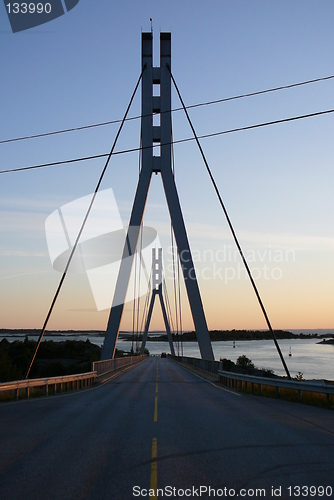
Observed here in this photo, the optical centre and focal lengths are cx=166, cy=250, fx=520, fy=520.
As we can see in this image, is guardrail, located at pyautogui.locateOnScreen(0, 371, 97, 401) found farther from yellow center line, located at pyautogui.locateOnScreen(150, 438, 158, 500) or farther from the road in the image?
yellow center line, located at pyautogui.locateOnScreen(150, 438, 158, 500)

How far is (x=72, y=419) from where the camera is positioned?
11.8 meters

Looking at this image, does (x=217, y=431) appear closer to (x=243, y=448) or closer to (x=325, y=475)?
(x=243, y=448)

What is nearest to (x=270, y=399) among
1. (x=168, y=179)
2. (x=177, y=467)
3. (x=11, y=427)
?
(x=11, y=427)

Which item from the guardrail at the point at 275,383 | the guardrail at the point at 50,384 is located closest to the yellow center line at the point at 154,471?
the guardrail at the point at 275,383

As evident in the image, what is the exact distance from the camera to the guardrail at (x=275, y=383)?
592 inches

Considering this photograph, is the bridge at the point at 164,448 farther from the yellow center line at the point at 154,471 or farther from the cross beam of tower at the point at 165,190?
the cross beam of tower at the point at 165,190

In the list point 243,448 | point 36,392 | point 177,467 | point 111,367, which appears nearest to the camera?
point 177,467

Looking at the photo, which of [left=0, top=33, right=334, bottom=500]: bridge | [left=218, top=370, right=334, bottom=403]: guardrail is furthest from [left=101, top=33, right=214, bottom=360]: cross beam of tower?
[left=0, top=33, right=334, bottom=500]: bridge

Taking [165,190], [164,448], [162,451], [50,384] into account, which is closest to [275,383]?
[50,384]

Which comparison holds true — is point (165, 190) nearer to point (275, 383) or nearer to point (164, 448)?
point (275, 383)

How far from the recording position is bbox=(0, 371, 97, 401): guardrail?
1666 centimetres

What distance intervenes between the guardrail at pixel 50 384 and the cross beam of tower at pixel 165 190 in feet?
19.0

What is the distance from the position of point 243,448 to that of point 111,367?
94.3 ft

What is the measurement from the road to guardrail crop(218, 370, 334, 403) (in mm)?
1158
